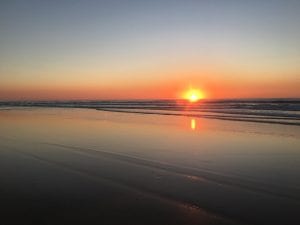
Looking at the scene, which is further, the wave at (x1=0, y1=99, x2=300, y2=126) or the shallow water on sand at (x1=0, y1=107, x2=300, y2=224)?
the wave at (x1=0, y1=99, x2=300, y2=126)

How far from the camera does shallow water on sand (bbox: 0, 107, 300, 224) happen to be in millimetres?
6324

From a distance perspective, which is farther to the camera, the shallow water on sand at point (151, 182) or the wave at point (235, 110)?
the wave at point (235, 110)

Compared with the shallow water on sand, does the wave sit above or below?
A: below

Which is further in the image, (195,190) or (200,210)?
(195,190)

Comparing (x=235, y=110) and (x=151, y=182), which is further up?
(x=151, y=182)

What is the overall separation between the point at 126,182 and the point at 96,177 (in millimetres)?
860

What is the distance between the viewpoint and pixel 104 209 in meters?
6.61

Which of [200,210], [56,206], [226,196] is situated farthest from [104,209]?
[226,196]

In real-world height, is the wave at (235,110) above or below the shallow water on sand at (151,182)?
below

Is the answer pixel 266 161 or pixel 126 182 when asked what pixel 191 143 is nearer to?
pixel 266 161

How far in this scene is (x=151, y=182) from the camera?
8398mm

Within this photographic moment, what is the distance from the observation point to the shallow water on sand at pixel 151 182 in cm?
632

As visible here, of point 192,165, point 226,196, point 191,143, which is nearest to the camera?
point 226,196

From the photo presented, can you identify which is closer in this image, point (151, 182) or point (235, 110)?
point (151, 182)
